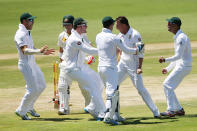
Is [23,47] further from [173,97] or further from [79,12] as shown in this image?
[79,12]

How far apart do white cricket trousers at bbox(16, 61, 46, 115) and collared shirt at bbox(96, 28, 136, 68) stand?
70.8 inches

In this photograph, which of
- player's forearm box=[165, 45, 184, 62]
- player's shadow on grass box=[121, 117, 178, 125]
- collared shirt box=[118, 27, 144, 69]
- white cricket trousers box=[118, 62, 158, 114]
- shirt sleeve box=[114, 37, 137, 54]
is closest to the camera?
shirt sleeve box=[114, 37, 137, 54]

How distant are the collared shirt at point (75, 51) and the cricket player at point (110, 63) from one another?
411 millimetres

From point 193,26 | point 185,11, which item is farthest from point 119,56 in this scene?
point 185,11

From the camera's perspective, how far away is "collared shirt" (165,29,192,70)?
39.1 feet

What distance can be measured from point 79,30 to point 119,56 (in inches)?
42.7

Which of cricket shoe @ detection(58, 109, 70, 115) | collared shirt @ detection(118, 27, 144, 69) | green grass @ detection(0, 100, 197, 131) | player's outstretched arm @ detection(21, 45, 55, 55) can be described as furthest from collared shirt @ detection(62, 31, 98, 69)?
cricket shoe @ detection(58, 109, 70, 115)

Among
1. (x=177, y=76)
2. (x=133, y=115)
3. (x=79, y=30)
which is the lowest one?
(x=133, y=115)

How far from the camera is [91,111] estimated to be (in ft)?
39.8

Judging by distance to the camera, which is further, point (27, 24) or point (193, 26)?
point (193, 26)

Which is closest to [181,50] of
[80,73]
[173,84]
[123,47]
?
[173,84]

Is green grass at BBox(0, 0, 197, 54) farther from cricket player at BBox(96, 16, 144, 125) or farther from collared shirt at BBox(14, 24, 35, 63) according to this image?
cricket player at BBox(96, 16, 144, 125)

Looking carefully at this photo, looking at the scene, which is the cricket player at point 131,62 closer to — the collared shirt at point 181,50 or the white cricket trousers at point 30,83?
the collared shirt at point 181,50

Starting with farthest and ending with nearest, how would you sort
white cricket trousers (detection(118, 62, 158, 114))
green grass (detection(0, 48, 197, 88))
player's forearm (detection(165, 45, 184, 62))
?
green grass (detection(0, 48, 197, 88)), white cricket trousers (detection(118, 62, 158, 114)), player's forearm (detection(165, 45, 184, 62))
